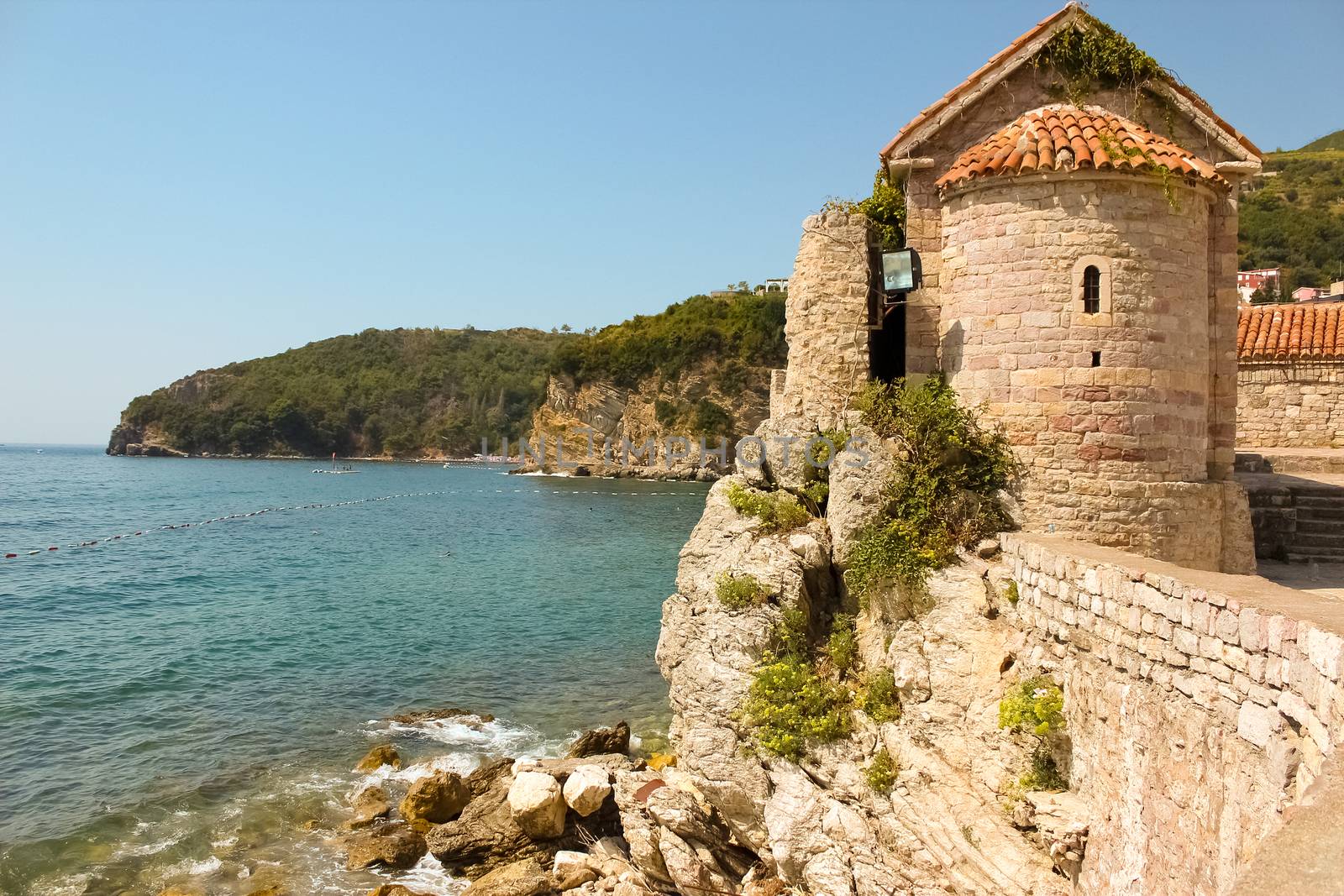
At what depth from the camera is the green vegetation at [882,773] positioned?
332 inches

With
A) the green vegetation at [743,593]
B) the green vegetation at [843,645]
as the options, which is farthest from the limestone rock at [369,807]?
the green vegetation at [843,645]

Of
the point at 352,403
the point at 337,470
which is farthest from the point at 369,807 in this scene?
the point at 352,403

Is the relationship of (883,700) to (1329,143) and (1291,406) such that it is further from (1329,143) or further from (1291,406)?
(1329,143)

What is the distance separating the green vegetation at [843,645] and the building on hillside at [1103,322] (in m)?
2.37

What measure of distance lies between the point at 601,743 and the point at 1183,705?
36.5 feet

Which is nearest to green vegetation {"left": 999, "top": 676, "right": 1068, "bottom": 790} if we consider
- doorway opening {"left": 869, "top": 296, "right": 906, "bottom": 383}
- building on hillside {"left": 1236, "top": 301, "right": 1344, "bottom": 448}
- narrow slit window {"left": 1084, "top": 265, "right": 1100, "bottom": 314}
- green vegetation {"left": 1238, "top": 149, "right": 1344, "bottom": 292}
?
narrow slit window {"left": 1084, "top": 265, "right": 1100, "bottom": 314}

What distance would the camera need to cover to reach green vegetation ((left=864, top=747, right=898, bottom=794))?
843 centimetres

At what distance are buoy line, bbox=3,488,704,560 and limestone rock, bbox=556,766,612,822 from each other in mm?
37448

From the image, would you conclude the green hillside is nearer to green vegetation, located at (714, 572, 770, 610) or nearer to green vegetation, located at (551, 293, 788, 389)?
green vegetation, located at (551, 293, 788, 389)

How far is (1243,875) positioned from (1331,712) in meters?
1.54

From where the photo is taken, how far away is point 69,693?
754 inches

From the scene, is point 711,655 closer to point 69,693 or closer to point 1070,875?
point 1070,875

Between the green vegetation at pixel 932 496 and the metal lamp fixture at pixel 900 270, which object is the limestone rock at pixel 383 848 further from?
the metal lamp fixture at pixel 900 270

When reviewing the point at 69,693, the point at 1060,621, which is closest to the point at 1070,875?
the point at 1060,621
